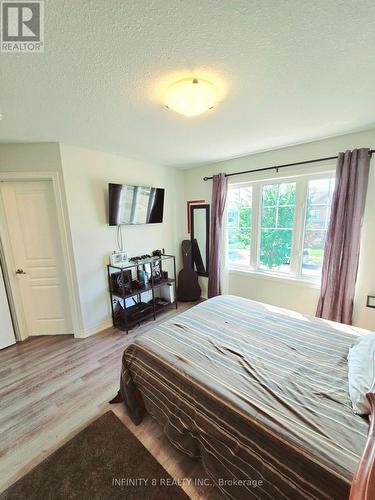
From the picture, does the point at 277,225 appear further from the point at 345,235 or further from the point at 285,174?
the point at 345,235

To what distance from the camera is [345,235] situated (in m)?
2.26

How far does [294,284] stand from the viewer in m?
2.79

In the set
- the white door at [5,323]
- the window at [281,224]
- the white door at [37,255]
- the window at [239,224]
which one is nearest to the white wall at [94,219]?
the white door at [37,255]

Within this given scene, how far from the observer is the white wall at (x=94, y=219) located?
2494 mm

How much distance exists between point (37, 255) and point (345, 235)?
145 inches

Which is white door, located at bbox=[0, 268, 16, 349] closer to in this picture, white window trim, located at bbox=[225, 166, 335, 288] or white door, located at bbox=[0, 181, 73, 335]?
white door, located at bbox=[0, 181, 73, 335]

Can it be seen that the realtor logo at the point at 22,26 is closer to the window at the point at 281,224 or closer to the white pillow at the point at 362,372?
the white pillow at the point at 362,372

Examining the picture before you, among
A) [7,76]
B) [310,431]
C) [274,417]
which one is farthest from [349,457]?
[7,76]

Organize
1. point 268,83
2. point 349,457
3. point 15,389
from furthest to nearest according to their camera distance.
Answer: point 15,389 < point 268,83 < point 349,457

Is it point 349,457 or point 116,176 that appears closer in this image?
point 349,457

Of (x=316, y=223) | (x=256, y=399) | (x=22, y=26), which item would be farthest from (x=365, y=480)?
(x=316, y=223)

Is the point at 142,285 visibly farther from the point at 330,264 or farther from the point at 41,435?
the point at 330,264

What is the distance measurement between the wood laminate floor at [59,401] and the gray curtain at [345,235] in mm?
2128

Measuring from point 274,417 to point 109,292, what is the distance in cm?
254
